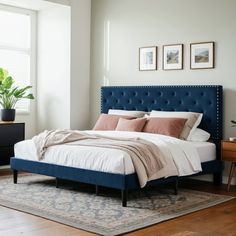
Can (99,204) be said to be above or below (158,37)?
below

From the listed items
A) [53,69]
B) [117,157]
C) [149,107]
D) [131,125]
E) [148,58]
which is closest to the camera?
[117,157]

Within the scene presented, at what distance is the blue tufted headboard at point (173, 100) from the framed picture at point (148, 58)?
315 millimetres

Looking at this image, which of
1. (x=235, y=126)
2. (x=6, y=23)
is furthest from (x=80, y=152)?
(x=6, y=23)

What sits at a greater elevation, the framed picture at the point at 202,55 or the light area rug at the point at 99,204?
the framed picture at the point at 202,55

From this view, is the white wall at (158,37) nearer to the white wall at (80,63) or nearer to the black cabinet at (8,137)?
the white wall at (80,63)

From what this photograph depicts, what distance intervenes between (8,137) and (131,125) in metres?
1.92

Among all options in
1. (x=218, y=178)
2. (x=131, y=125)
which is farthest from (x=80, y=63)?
(x=218, y=178)

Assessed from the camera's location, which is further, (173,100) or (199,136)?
Answer: (173,100)

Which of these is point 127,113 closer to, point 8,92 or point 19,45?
point 8,92

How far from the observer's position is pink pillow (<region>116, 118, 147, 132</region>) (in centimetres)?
611

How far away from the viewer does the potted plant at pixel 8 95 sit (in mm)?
7027

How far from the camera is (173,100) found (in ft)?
21.1

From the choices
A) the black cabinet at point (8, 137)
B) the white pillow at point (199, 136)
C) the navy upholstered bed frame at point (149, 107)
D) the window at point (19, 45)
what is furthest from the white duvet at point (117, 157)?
the window at point (19, 45)

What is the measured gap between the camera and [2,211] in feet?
14.8
